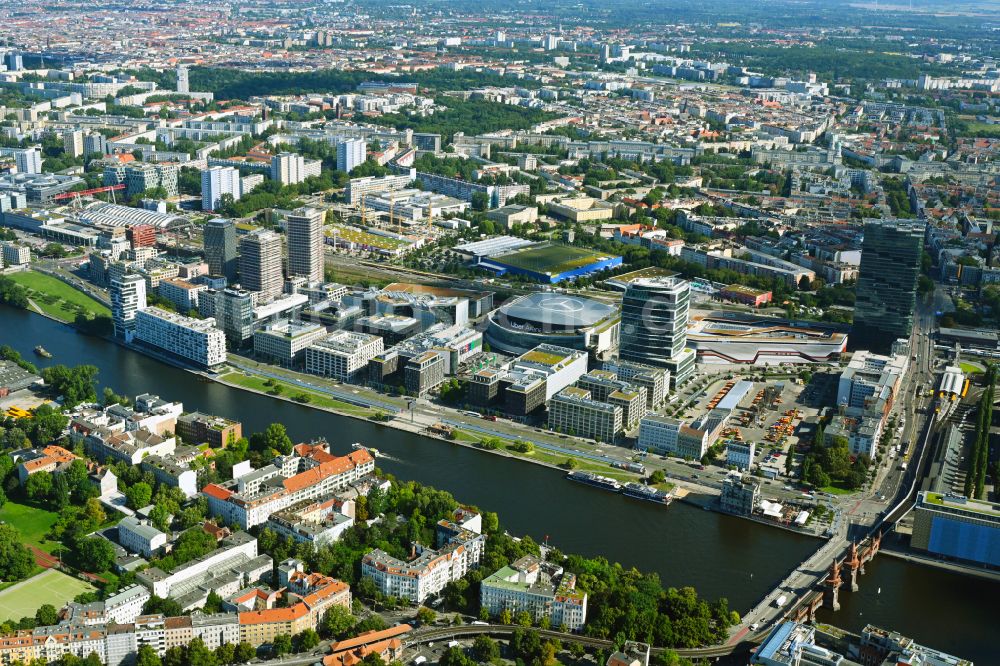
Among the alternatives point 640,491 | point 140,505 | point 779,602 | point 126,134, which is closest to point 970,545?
point 779,602

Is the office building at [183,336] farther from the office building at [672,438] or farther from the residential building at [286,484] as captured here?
the office building at [672,438]

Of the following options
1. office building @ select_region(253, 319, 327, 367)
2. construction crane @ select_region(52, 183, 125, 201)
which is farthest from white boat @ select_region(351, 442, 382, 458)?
construction crane @ select_region(52, 183, 125, 201)

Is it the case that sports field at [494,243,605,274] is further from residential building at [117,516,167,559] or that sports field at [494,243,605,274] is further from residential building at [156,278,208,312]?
residential building at [117,516,167,559]

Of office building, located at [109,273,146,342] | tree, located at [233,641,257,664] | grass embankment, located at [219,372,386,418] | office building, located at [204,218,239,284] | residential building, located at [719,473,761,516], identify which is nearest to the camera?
tree, located at [233,641,257,664]

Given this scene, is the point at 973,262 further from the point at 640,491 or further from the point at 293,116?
the point at 293,116

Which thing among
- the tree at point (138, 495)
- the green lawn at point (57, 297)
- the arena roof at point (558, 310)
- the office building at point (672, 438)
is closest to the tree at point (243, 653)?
the tree at point (138, 495)

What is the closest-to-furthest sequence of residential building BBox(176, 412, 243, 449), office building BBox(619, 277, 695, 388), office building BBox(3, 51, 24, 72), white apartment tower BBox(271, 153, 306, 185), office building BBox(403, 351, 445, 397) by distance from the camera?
residential building BBox(176, 412, 243, 449), office building BBox(403, 351, 445, 397), office building BBox(619, 277, 695, 388), white apartment tower BBox(271, 153, 306, 185), office building BBox(3, 51, 24, 72)
